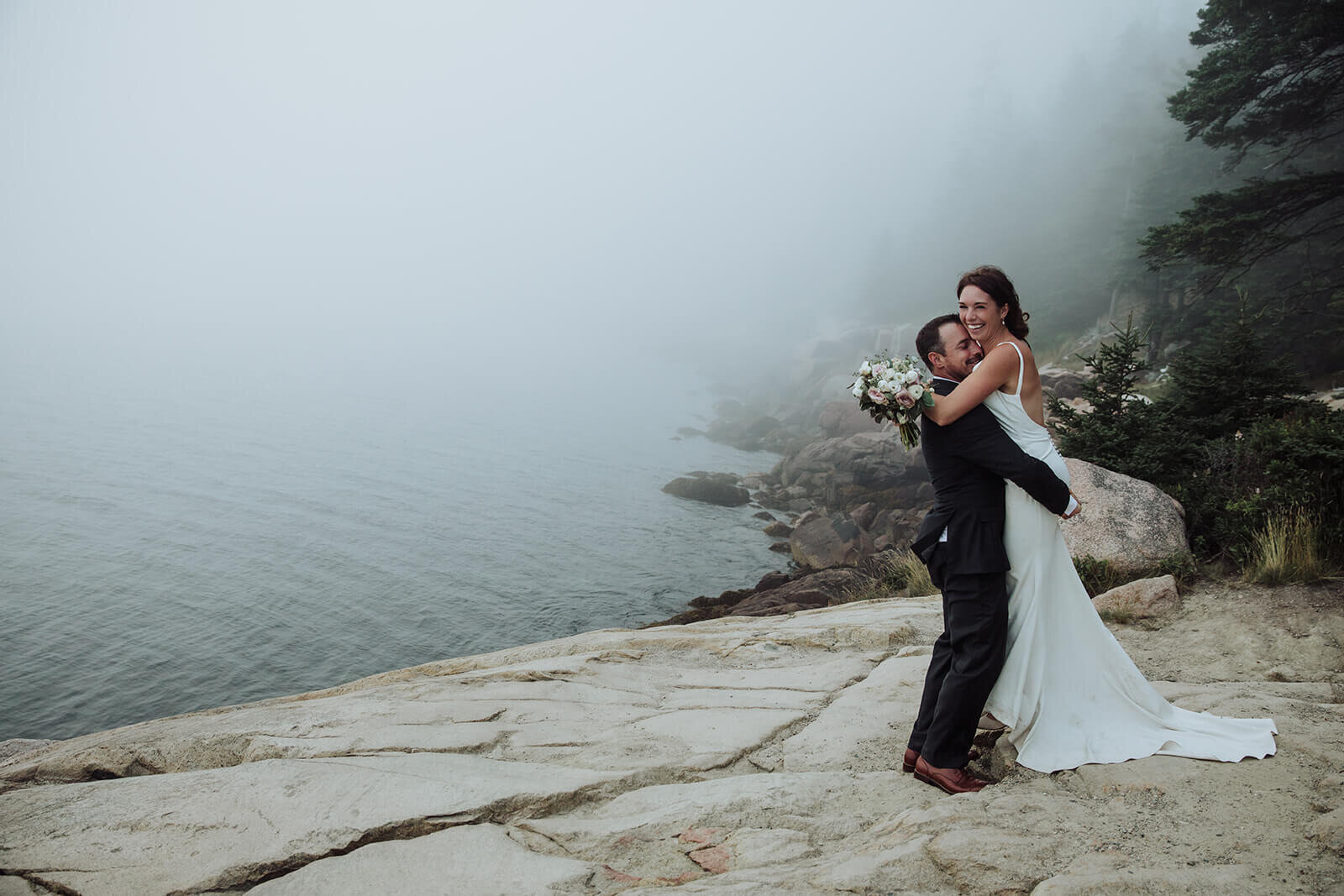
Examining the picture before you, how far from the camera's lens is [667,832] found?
3.52m

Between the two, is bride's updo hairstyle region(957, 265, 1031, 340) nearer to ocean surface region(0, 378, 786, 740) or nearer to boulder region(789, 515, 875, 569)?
ocean surface region(0, 378, 786, 740)

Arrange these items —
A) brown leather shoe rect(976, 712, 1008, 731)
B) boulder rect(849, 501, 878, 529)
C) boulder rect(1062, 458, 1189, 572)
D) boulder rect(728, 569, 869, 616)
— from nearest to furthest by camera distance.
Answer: brown leather shoe rect(976, 712, 1008, 731) → boulder rect(1062, 458, 1189, 572) → boulder rect(728, 569, 869, 616) → boulder rect(849, 501, 878, 529)

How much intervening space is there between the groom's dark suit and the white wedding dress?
0.09m

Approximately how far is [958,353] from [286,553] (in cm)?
2153

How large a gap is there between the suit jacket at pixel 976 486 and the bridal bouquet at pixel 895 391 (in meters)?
0.15

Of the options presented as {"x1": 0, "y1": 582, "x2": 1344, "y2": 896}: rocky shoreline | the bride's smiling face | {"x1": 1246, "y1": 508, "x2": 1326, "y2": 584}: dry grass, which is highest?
the bride's smiling face

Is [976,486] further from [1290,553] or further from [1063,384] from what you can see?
[1063,384]

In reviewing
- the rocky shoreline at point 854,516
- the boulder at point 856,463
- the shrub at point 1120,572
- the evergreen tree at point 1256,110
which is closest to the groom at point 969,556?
the shrub at point 1120,572

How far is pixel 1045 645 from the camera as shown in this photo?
3996mm

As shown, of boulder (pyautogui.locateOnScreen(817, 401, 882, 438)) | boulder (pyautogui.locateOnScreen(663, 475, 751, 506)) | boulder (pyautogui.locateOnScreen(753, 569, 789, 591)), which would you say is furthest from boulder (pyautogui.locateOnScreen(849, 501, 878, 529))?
boulder (pyautogui.locateOnScreen(817, 401, 882, 438))

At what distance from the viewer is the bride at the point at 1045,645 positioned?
152 inches

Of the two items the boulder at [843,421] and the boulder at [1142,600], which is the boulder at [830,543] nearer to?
the boulder at [1142,600]

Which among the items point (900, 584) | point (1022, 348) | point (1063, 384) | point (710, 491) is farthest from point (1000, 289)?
point (710, 491)

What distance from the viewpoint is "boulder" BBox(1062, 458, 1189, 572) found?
796cm
